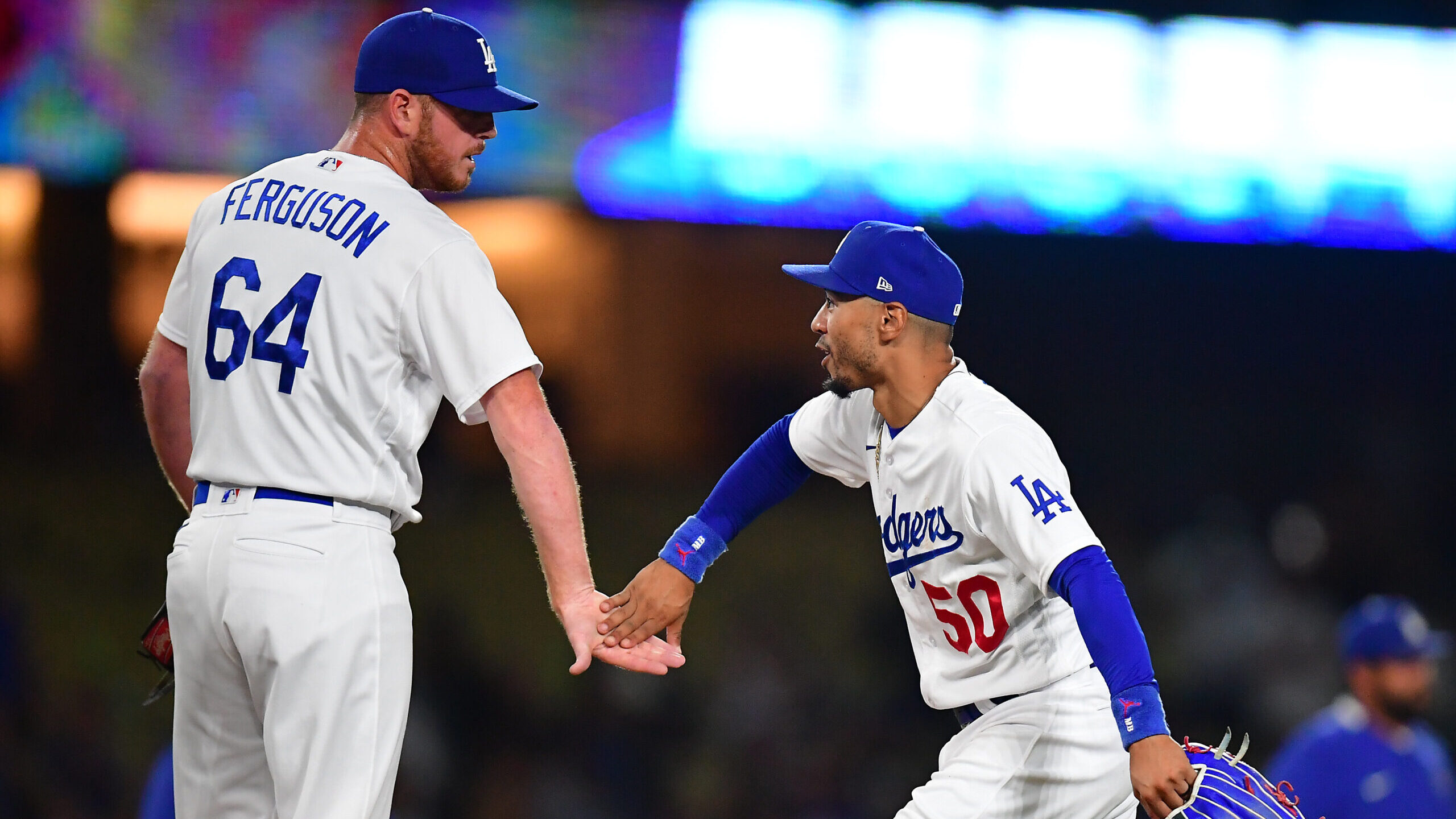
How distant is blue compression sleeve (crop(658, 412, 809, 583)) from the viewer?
3842 millimetres

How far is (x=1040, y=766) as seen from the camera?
10.7 ft

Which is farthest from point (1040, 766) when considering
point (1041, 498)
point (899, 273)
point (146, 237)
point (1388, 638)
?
point (146, 237)

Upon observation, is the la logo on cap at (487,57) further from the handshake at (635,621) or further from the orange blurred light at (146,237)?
the orange blurred light at (146,237)

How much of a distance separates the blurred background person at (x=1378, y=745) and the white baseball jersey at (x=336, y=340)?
465 cm

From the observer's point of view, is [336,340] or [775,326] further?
[775,326]

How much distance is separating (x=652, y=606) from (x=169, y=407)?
1.29m

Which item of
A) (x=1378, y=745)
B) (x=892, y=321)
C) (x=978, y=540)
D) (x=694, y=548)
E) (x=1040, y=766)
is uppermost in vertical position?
(x=892, y=321)

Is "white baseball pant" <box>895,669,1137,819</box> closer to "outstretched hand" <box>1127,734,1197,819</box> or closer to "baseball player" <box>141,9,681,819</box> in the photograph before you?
"outstretched hand" <box>1127,734,1197,819</box>

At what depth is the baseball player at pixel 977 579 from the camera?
9.81ft

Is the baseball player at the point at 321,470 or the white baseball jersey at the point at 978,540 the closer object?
the baseball player at the point at 321,470

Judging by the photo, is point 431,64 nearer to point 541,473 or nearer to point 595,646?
point 541,473

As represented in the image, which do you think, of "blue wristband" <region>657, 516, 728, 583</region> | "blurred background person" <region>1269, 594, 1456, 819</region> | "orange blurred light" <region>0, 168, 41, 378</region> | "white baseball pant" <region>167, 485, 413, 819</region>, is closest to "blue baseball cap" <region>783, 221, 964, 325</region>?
"blue wristband" <region>657, 516, 728, 583</region>

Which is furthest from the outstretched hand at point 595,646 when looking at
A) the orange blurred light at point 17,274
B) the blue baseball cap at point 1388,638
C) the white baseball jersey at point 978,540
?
the orange blurred light at point 17,274

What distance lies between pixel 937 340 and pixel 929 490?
1.38 ft
